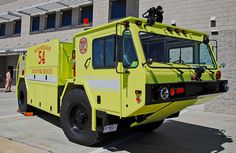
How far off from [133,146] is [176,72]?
199 centimetres

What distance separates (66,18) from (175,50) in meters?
13.7

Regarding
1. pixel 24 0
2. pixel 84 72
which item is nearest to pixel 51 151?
pixel 84 72

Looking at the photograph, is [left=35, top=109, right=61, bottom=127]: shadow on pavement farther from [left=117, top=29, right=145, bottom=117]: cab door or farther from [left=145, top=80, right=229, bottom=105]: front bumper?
[left=145, top=80, right=229, bottom=105]: front bumper

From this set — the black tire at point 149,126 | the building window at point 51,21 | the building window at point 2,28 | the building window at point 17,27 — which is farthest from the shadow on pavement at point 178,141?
the building window at point 2,28

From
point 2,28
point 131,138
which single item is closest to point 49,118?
point 131,138

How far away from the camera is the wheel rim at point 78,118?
16.9 ft

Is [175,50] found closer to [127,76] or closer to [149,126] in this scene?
[127,76]

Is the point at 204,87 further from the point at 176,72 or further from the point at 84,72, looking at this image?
the point at 84,72

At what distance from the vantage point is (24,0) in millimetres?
19547

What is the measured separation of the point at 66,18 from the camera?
1722 cm

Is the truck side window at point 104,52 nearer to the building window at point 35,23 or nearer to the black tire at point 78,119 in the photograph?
the black tire at point 78,119

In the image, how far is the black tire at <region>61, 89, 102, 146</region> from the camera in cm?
487

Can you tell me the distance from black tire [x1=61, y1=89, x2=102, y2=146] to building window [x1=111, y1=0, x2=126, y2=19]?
9759mm

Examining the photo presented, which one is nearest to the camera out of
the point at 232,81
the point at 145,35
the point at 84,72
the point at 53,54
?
the point at 145,35
